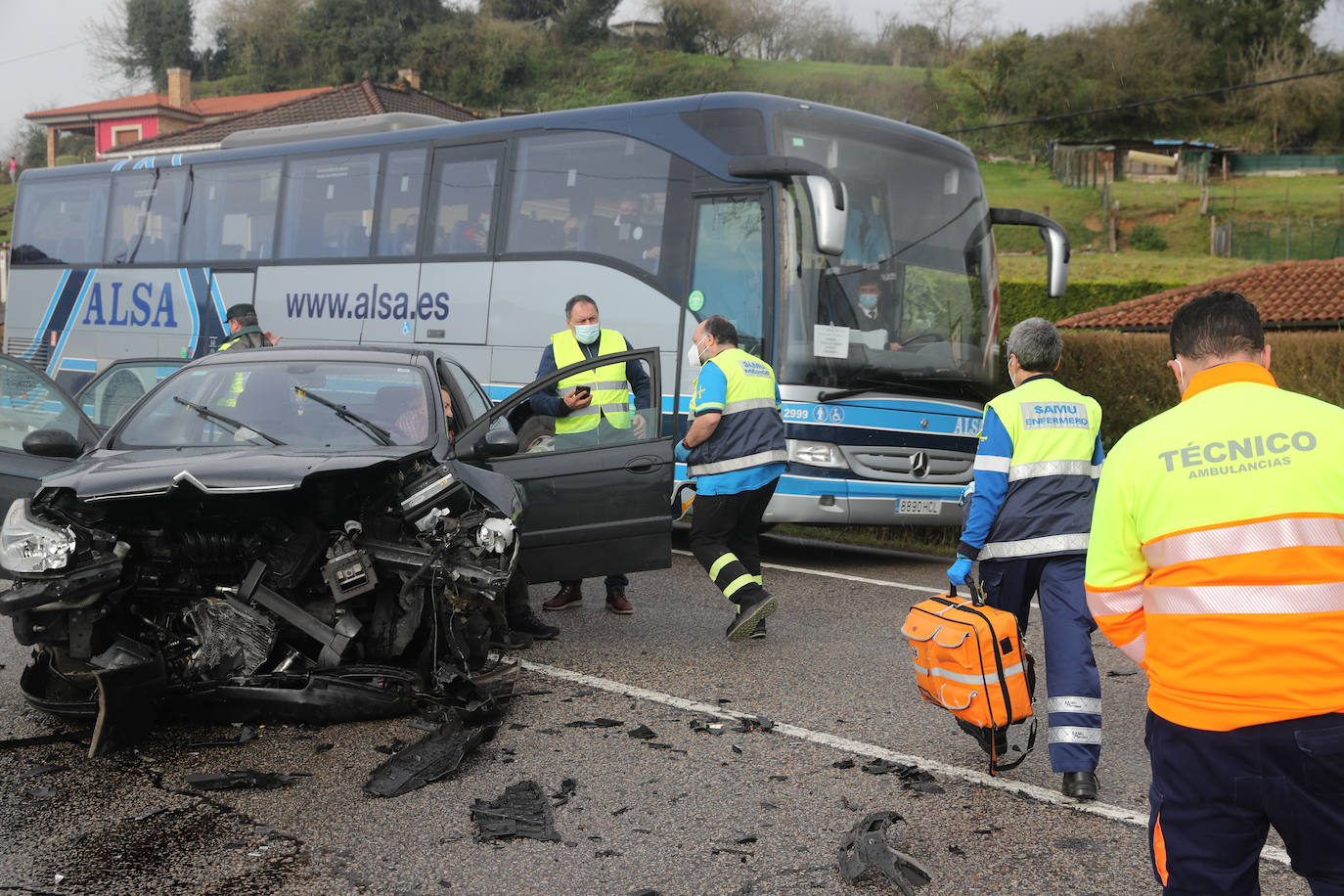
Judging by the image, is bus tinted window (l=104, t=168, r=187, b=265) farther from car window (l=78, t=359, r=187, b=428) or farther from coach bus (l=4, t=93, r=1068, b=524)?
car window (l=78, t=359, r=187, b=428)

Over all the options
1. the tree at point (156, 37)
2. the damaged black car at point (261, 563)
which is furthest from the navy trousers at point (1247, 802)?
the tree at point (156, 37)

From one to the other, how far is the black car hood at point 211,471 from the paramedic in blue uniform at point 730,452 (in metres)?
1.95

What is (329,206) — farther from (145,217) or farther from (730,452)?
(730,452)

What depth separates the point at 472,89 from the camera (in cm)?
6334

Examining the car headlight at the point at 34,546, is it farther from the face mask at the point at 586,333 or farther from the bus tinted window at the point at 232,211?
the bus tinted window at the point at 232,211

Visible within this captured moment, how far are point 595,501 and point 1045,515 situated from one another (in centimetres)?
273

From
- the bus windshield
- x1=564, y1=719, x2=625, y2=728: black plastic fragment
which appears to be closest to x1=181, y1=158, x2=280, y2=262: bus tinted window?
the bus windshield

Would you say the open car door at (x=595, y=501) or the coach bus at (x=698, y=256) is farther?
the coach bus at (x=698, y=256)

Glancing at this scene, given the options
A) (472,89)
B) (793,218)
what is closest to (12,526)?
(793,218)

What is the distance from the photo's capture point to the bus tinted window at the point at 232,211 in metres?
12.6

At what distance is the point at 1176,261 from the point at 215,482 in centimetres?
3969

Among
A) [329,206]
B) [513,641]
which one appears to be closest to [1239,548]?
[513,641]

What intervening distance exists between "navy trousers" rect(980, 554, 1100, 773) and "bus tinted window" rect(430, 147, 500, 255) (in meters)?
7.18

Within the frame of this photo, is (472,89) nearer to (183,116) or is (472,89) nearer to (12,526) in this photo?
(183,116)
